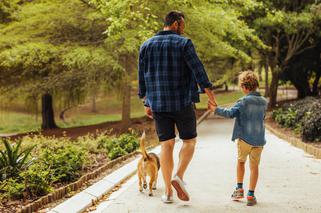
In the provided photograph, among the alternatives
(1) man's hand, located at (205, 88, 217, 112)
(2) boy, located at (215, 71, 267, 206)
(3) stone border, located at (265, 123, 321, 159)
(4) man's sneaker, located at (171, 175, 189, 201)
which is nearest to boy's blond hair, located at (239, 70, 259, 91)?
(2) boy, located at (215, 71, 267, 206)

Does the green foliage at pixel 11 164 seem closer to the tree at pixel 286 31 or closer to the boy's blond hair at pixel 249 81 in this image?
the boy's blond hair at pixel 249 81

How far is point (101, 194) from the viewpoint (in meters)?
5.84

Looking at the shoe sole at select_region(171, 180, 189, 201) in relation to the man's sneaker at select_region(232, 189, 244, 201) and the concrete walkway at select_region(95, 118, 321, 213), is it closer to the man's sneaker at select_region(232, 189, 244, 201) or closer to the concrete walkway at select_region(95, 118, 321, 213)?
the concrete walkway at select_region(95, 118, 321, 213)

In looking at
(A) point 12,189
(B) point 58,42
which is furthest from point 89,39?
(A) point 12,189

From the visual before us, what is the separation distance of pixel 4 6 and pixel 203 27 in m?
8.16

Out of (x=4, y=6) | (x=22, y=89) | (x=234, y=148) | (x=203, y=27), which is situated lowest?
(x=234, y=148)

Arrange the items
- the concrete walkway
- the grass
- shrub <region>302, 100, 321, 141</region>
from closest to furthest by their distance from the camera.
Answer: the concrete walkway < shrub <region>302, 100, 321, 141</region> < the grass

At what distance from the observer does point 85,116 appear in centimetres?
3962

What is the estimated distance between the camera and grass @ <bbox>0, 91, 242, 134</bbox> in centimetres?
3344

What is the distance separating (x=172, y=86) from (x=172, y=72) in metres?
0.16

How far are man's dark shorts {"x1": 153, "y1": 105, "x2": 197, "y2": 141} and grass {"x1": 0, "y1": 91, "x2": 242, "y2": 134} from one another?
90.1 ft

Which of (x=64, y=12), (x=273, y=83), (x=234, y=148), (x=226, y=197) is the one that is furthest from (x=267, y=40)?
(x=226, y=197)

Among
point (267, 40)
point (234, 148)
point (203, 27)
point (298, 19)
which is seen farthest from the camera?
point (267, 40)

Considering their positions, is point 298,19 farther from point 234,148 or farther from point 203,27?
point 234,148
